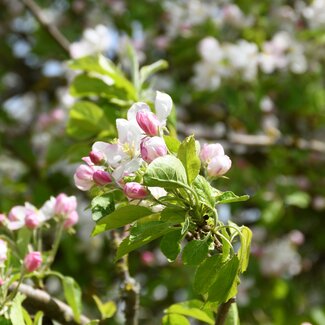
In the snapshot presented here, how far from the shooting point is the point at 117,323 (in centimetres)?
286

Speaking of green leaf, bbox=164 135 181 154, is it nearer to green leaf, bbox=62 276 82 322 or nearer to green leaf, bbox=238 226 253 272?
green leaf, bbox=238 226 253 272

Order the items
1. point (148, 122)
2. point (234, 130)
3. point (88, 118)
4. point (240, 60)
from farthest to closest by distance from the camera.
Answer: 1. point (234, 130)
2. point (240, 60)
3. point (88, 118)
4. point (148, 122)

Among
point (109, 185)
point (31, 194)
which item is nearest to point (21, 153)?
point (31, 194)

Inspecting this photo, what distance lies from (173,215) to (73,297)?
0.47 metres

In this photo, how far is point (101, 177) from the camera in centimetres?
117

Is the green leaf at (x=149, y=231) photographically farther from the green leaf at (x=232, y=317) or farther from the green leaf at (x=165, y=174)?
the green leaf at (x=232, y=317)

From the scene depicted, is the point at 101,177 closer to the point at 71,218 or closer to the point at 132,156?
the point at 132,156

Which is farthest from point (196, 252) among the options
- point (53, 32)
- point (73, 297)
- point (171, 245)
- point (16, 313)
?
point (53, 32)

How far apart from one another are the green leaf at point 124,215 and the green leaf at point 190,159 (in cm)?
10

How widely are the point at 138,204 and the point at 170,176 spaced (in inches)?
5.8

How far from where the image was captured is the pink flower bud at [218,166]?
1.19m

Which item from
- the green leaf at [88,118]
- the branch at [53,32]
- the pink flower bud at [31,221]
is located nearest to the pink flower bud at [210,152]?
the pink flower bud at [31,221]

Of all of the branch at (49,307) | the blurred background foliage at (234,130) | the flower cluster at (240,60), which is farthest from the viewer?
the blurred background foliage at (234,130)

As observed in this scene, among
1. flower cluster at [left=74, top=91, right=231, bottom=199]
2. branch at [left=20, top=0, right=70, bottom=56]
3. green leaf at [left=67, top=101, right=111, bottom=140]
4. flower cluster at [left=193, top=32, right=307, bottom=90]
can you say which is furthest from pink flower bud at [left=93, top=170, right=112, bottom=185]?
flower cluster at [left=193, top=32, right=307, bottom=90]
